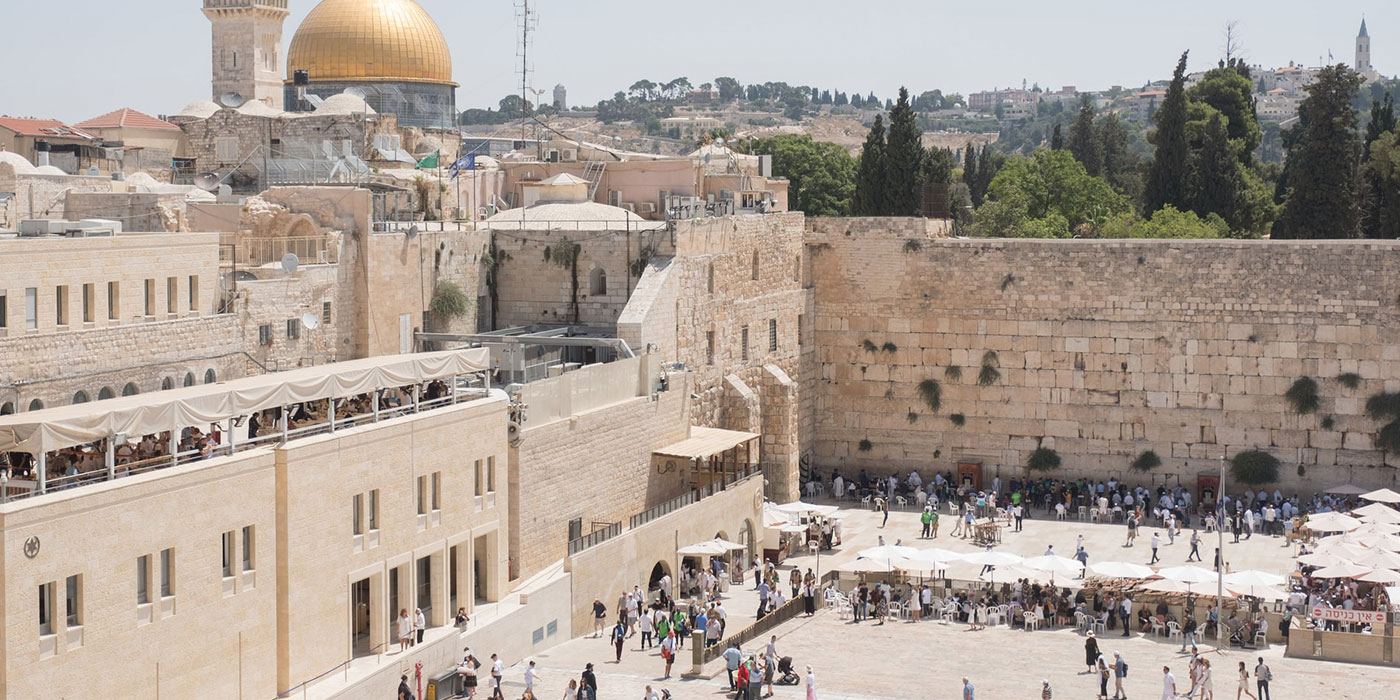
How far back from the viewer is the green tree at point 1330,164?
4128cm

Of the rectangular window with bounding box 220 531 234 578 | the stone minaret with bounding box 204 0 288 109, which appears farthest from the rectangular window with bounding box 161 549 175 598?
the stone minaret with bounding box 204 0 288 109

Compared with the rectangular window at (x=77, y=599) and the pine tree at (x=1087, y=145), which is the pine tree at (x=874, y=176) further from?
the rectangular window at (x=77, y=599)

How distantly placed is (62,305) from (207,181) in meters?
13.9

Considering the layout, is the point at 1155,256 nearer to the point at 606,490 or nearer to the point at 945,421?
the point at 945,421

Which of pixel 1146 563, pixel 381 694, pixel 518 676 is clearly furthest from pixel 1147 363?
pixel 381 694

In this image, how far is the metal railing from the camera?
26312 millimetres

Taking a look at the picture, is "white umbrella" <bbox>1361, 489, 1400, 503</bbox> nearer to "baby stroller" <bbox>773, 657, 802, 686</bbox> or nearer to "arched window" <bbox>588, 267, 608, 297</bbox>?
"baby stroller" <bbox>773, 657, 802, 686</bbox>

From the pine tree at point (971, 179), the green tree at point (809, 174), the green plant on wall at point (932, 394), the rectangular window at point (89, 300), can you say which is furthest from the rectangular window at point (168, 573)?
the pine tree at point (971, 179)

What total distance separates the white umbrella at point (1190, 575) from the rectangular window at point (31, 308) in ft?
55.7

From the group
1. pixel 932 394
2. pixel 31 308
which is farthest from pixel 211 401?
pixel 932 394

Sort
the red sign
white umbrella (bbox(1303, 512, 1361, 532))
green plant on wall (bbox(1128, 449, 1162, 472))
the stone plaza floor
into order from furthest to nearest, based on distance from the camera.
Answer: green plant on wall (bbox(1128, 449, 1162, 472)) < white umbrella (bbox(1303, 512, 1361, 532)) < the red sign < the stone plaza floor

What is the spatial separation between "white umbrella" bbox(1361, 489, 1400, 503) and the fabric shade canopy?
1807 centimetres

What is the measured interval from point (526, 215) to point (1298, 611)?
53.7ft

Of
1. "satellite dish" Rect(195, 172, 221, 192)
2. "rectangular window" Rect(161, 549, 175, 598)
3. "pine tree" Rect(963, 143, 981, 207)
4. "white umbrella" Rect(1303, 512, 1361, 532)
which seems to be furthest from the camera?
"pine tree" Rect(963, 143, 981, 207)
